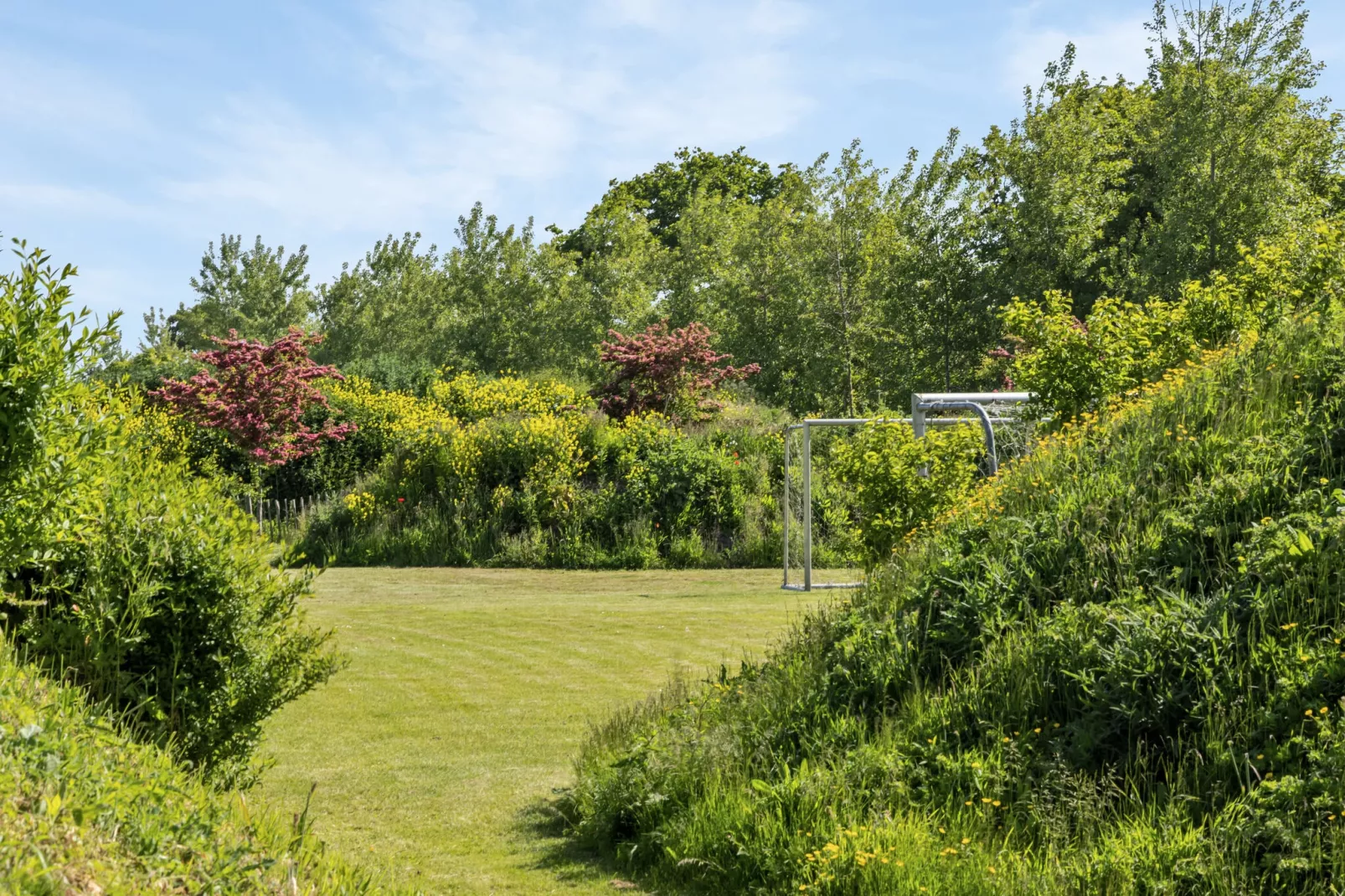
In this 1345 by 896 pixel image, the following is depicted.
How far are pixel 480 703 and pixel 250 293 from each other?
37.1 metres

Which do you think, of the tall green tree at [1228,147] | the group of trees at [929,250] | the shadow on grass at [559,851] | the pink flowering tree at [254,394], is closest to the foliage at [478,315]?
the group of trees at [929,250]

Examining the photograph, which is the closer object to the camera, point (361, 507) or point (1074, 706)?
point (1074, 706)

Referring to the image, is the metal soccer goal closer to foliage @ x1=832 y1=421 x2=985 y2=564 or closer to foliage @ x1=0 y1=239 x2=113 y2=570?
foliage @ x1=832 y1=421 x2=985 y2=564

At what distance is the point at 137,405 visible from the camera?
6.53 m

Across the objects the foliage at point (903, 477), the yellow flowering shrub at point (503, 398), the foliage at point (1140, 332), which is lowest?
the foliage at point (903, 477)

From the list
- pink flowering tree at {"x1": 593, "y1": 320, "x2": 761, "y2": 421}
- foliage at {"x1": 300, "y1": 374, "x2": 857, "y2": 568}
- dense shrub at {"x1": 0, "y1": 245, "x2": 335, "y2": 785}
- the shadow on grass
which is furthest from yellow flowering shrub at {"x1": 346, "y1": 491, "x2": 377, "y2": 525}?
dense shrub at {"x1": 0, "y1": 245, "x2": 335, "y2": 785}

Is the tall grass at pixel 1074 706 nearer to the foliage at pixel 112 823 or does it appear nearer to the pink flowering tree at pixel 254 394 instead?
the foliage at pixel 112 823

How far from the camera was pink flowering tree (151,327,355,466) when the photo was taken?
71.6ft

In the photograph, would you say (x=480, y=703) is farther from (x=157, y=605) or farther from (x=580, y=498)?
(x=580, y=498)

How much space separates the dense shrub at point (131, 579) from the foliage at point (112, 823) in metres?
0.49

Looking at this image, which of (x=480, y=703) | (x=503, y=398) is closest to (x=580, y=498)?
(x=503, y=398)

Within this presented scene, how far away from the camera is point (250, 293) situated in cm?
4331

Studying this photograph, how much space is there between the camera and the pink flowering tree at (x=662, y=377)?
23.2m

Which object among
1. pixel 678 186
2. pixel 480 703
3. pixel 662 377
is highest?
pixel 678 186
